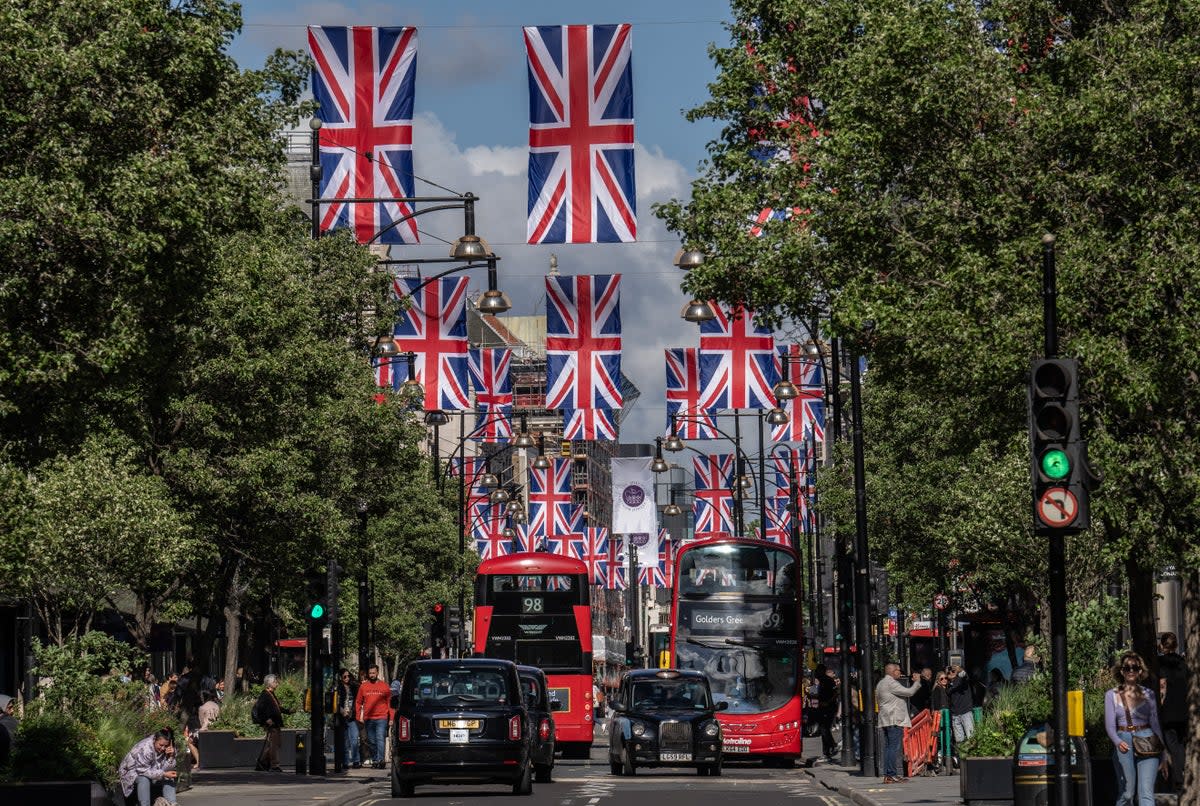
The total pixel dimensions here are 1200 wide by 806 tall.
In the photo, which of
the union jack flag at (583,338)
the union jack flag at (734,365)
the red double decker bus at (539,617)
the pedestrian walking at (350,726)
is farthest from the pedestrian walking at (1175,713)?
the red double decker bus at (539,617)

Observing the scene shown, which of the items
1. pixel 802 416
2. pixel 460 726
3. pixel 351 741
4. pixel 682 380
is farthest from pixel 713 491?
pixel 460 726

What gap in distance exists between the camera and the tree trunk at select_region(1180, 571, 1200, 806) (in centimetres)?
2014

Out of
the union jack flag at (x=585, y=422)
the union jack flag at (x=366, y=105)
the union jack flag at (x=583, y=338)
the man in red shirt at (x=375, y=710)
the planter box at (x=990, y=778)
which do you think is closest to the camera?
the planter box at (x=990, y=778)

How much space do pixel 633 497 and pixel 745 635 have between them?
82.6 ft

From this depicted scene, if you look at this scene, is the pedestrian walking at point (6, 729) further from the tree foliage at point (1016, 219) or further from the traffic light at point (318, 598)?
the tree foliage at point (1016, 219)

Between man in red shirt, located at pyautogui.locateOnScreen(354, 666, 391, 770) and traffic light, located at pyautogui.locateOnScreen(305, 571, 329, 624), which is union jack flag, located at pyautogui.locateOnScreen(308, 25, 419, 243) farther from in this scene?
man in red shirt, located at pyautogui.locateOnScreen(354, 666, 391, 770)

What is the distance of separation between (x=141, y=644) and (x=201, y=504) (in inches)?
150

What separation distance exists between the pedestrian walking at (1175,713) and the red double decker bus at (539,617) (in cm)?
2130

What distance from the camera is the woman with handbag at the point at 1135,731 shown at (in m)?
19.9

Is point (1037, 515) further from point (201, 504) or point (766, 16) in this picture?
point (201, 504)

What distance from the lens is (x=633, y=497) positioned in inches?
2606

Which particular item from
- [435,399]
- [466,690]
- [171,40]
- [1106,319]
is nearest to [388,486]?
[435,399]

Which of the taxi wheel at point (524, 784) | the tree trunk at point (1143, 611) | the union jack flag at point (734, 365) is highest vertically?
the union jack flag at point (734, 365)

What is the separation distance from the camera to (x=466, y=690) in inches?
1107
